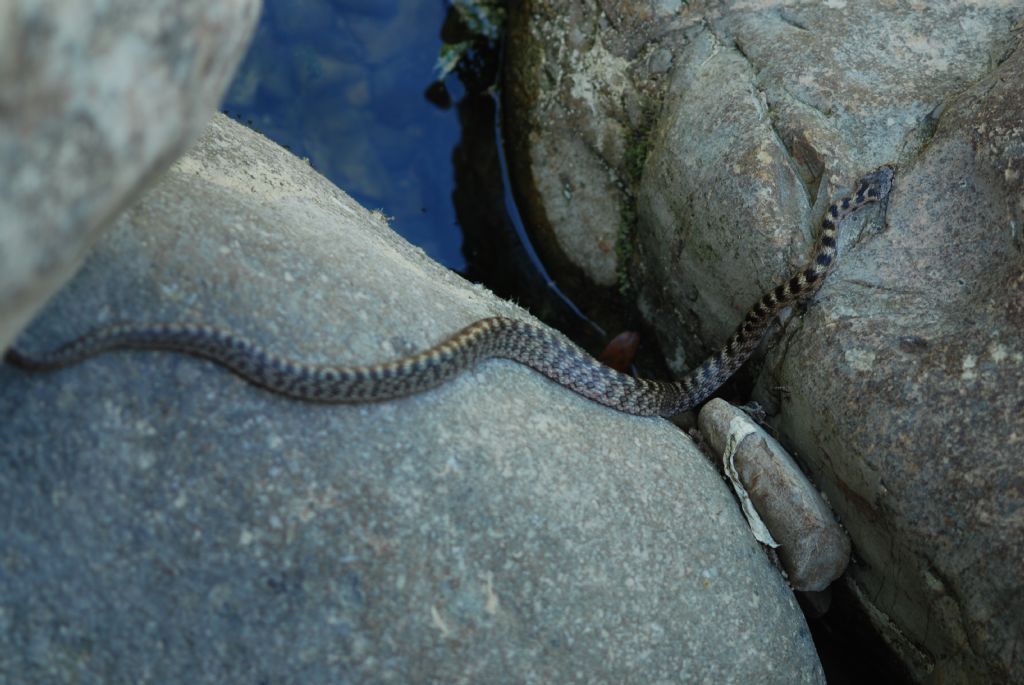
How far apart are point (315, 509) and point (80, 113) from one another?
2585 mm

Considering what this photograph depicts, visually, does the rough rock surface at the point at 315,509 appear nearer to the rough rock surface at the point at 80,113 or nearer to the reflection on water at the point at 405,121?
the rough rock surface at the point at 80,113

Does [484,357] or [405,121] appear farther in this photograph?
[405,121]

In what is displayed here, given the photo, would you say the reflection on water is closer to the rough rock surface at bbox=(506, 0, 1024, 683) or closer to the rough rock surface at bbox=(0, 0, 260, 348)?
the rough rock surface at bbox=(506, 0, 1024, 683)

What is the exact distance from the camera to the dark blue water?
966 centimetres

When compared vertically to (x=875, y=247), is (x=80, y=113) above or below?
below

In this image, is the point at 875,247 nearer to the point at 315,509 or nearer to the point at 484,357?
the point at 484,357

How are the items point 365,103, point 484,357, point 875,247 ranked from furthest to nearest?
1. point 365,103
2. point 875,247
3. point 484,357

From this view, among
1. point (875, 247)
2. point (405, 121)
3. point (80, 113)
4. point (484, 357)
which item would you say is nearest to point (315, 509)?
point (484, 357)

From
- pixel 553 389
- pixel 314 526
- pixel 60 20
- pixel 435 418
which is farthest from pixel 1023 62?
pixel 60 20

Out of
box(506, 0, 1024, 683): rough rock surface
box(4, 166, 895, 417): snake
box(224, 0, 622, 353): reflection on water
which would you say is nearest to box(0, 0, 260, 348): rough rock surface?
box(4, 166, 895, 417): snake

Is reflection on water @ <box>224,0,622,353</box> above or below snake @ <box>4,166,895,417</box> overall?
below

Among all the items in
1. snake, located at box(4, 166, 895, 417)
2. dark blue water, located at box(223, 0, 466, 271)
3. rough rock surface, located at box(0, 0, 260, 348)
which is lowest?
dark blue water, located at box(223, 0, 466, 271)

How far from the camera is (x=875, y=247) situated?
280 inches

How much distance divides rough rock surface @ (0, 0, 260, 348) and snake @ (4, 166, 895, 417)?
1.15 metres
